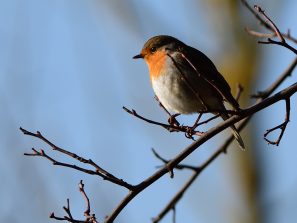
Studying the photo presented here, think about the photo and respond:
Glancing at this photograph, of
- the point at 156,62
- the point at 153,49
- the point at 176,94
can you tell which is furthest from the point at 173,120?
the point at 153,49

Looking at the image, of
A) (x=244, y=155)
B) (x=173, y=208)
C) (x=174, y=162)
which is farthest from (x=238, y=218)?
(x=174, y=162)

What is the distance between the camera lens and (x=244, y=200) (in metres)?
9.46

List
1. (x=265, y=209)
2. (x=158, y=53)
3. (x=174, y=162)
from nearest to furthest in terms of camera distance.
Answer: (x=174, y=162)
(x=158, y=53)
(x=265, y=209)

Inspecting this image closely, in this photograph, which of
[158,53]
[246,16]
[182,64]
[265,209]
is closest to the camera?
[182,64]

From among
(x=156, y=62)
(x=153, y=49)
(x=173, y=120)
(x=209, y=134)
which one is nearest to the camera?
(x=209, y=134)

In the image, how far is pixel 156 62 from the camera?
198 inches

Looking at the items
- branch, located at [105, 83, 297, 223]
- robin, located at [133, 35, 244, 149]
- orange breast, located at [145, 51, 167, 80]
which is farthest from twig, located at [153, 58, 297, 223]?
branch, located at [105, 83, 297, 223]

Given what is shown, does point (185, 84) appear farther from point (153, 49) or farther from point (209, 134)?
point (209, 134)

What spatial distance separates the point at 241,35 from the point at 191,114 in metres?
5.38

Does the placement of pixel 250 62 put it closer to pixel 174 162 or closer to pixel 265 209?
pixel 265 209

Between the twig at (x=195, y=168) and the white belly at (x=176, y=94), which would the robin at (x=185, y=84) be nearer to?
the white belly at (x=176, y=94)

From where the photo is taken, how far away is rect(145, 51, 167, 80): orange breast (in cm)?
485

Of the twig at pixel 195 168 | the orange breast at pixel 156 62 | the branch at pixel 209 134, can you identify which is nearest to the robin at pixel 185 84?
the orange breast at pixel 156 62

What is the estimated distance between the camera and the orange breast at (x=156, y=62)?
4848 millimetres
